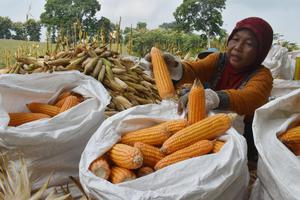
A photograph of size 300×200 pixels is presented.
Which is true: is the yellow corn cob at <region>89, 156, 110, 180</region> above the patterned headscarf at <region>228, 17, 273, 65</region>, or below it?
below

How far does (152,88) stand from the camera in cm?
317

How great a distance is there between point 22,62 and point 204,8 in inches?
862

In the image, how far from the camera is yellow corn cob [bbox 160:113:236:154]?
152cm

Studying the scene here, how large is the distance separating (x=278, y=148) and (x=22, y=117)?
137cm

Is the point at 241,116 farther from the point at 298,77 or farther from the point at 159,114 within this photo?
the point at 298,77

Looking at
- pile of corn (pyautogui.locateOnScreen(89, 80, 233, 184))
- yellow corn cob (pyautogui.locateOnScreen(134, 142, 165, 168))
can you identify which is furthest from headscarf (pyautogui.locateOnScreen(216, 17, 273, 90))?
yellow corn cob (pyautogui.locateOnScreen(134, 142, 165, 168))

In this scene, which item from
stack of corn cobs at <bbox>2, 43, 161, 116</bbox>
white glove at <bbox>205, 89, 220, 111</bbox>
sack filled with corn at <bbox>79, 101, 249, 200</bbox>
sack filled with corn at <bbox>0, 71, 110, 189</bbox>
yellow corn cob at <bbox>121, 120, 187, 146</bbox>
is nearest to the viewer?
sack filled with corn at <bbox>79, 101, 249, 200</bbox>

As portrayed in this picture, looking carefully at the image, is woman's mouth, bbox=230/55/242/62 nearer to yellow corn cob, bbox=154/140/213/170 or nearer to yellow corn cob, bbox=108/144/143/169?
yellow corn cob, bbox=154/140/213/170

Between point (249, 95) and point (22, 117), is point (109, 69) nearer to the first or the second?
point (22, 117)

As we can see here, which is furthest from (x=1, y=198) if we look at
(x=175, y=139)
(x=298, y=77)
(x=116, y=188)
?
(x=298, y=77)

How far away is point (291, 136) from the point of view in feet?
4.69

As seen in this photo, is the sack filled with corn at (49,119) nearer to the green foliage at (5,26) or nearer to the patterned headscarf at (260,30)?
the patterned headscarf at (260,30)

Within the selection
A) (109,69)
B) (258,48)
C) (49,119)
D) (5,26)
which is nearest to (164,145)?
(49,119)

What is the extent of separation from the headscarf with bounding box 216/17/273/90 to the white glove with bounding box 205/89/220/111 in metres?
0.59
